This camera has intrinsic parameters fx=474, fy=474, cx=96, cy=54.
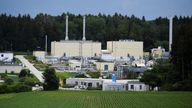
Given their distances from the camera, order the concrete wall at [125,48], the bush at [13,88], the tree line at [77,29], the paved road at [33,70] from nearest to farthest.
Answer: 1. the bush at [13,88]
2. the paved road at [33,70]
3. the concrete wall at [125,48]
4. the tree line at [77,29]

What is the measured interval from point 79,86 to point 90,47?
16165mm

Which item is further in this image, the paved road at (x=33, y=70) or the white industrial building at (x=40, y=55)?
the white industrial building at (x=40, y=55)

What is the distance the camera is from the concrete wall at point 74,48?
125 ft

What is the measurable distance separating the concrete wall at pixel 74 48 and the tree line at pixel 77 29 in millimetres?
3868

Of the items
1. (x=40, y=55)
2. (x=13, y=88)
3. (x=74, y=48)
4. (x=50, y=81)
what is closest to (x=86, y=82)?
(x=50, y=81)

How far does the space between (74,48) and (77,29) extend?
365 inches

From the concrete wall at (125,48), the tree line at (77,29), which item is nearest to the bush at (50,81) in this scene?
the concrete wall at (125,48)

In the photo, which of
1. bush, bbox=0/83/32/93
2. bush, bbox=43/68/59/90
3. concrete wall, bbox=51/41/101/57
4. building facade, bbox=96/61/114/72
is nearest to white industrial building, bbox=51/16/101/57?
concrete wall, bbox=51/41/101/57

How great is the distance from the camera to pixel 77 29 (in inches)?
1861

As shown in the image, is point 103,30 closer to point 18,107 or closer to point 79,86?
point 79,86

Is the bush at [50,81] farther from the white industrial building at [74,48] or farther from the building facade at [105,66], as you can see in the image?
the white industrial building at [74,48]

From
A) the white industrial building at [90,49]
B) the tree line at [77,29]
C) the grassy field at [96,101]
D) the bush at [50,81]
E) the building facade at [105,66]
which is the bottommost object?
the grassy field at [96,101]

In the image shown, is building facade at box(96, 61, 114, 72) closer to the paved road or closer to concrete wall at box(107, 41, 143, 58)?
the paved road

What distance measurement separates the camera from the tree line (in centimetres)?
4106
